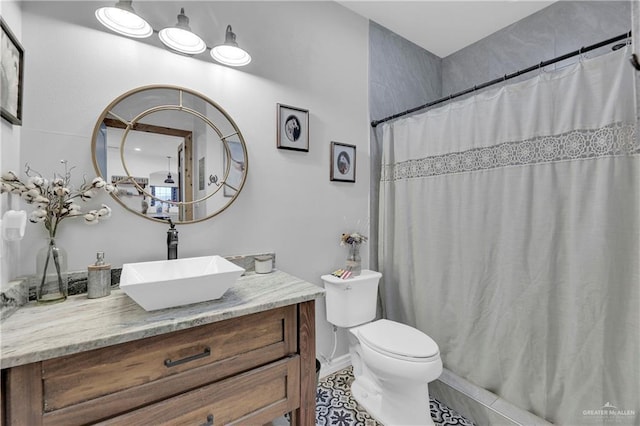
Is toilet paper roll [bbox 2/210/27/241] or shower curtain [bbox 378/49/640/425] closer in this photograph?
toilet paper roll [bbox 2/210/27/241]

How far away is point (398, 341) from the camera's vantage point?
152 centimetres

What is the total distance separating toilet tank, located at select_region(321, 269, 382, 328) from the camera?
1825 mm

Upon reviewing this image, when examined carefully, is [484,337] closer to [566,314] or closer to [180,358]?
[566,314]

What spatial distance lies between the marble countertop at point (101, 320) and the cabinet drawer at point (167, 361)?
0.19 feet

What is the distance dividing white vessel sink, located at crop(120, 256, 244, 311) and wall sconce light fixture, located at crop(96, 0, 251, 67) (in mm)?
1085

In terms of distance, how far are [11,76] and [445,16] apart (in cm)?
263

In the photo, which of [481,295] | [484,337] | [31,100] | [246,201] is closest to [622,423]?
[484,337]

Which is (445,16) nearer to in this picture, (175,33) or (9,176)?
(175,33)

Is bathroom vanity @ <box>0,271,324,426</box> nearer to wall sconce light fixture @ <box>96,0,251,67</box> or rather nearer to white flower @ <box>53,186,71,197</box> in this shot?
white flower @ <box>53,186,71,197</box>

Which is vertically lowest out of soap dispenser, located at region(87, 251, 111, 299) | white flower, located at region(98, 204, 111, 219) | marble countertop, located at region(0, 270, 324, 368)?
marble countertop, located at region(0, 270, 324, 368)

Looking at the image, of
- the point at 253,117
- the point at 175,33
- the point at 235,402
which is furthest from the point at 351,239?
the point at 175,33

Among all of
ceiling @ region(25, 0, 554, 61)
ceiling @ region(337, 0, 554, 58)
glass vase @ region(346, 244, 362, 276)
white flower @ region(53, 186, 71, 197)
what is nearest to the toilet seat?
glass vase @ region(346, 244, 362, 276)

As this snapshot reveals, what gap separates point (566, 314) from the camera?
135 cm

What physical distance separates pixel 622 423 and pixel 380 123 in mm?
2108
